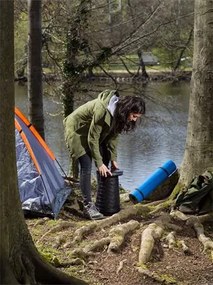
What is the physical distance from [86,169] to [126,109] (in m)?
1.04

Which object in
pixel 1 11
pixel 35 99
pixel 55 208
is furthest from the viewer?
pixel 35 99

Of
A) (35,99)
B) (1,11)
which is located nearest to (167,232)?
(1,11)

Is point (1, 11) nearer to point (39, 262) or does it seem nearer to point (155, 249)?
point (39, 262)

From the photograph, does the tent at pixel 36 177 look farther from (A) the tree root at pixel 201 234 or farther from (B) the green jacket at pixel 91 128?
(A) the tree root at pixel 201 234

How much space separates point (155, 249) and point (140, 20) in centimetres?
893

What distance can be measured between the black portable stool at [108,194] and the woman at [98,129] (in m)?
0.14

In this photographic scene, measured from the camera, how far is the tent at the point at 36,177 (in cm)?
690

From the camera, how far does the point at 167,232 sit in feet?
18.1

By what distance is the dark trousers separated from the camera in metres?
6.76

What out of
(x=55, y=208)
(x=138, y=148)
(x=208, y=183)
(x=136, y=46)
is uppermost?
(x=136, y=46)

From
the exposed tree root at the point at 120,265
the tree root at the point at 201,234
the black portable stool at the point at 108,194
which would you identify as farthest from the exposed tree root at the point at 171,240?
the black portable stool at the point at 108,194

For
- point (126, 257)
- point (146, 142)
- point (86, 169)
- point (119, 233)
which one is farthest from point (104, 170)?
point (146, 142)

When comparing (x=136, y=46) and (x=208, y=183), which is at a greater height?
(x=136, y=46)

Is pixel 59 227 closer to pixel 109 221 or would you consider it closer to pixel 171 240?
pixel 109 221
